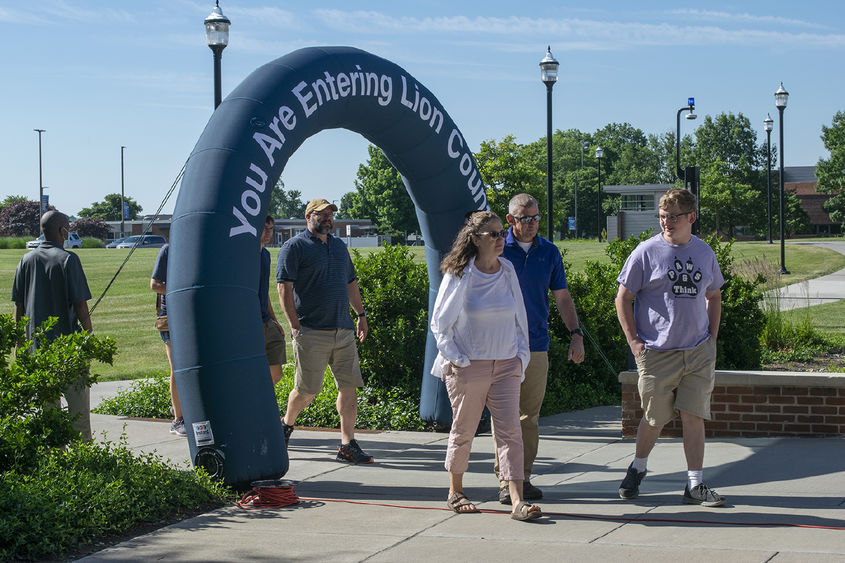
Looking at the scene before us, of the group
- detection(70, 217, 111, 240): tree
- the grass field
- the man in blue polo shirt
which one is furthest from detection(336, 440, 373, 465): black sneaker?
detection(70, 217, 111, 240): tree

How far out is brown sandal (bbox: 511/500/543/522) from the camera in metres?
5.30

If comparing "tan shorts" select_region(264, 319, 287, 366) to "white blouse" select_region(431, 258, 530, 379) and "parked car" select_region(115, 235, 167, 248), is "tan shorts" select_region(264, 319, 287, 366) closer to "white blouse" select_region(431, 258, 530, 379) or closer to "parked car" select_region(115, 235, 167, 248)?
"white blouse" select_region(431, 258, 530, 379)

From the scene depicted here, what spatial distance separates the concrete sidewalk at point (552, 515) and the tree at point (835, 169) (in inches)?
2990

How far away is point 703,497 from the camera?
555cm

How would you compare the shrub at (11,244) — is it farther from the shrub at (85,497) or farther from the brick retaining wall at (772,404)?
the brick retaining wall at (772,404)

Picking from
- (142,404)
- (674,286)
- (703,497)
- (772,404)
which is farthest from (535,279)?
(142,404)

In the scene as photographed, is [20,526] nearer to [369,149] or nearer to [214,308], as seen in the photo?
[214,308]

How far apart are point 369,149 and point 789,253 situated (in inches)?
1526

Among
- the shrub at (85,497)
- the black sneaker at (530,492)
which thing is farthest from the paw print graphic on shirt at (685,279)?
the shrub at (85,497)

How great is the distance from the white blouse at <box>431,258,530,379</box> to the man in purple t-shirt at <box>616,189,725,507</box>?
739 mm

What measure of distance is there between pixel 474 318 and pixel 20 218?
9318 centimetres

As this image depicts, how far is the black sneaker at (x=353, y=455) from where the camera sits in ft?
23.4

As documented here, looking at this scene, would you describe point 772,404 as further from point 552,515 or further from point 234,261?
point 234,261

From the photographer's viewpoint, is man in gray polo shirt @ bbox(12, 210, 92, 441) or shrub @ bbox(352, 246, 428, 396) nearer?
man in gray polo shirt @ bbox(12, 210, 92, 441)
